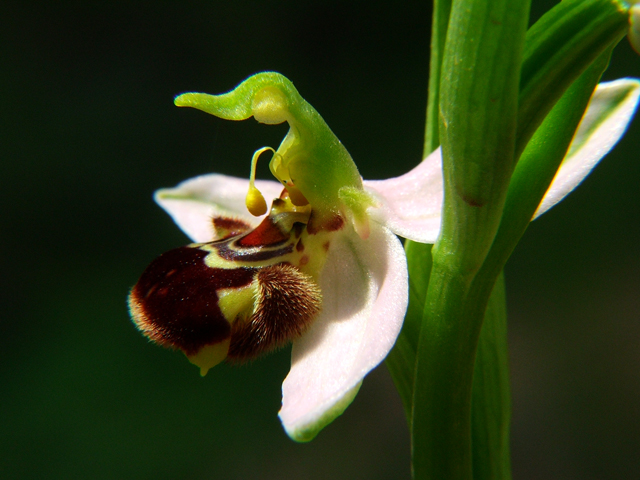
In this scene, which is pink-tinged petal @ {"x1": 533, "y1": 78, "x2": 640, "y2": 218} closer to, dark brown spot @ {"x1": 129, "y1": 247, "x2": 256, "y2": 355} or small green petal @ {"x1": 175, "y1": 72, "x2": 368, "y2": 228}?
small green petal @ {"x1": 175, "y1": 72, "x2": 368, "y2": 228}

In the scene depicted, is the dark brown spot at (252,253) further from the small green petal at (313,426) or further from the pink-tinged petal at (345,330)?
the small green petal at (313,426)

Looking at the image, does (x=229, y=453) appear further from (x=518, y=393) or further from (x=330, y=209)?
(x=330, y=209)

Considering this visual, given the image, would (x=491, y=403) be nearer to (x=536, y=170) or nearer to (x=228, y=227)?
(x=536, y=170)

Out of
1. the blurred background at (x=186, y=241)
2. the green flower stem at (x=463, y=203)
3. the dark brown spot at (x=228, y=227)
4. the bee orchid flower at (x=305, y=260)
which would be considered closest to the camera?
the green flower stem at (x=463, y=203)

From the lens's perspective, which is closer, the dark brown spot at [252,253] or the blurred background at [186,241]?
the dark brown spot at [252,253]

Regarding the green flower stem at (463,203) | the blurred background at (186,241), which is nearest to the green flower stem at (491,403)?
the green flower stem at (463,203)

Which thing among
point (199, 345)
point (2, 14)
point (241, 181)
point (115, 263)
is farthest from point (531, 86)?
point (2, 14)

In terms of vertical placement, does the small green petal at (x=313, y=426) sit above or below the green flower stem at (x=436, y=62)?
below
